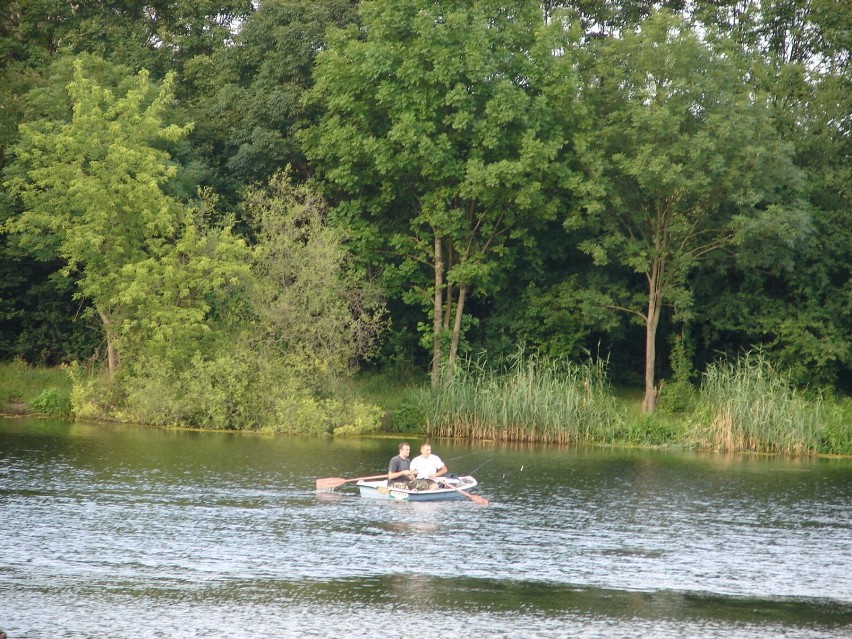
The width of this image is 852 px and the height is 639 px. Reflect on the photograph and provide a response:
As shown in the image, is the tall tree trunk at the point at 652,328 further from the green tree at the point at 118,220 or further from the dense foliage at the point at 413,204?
the green tree at the point at 118,220

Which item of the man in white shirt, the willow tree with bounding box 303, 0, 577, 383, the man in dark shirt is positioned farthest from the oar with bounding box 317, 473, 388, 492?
the willow tree with bounding box 303, 0, 577, 383

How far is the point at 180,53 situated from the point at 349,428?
19.3 metres

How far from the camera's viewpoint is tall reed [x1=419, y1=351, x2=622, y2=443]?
3622 centimetres

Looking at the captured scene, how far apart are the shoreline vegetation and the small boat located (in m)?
10.1

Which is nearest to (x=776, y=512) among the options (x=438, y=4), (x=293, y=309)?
(x=293, y=309)

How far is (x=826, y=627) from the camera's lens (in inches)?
622

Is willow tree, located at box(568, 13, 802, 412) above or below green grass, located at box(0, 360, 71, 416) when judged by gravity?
above

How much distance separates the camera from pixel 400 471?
2706cm

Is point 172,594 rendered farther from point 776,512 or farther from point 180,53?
point 180,53

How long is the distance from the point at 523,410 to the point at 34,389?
1758cm

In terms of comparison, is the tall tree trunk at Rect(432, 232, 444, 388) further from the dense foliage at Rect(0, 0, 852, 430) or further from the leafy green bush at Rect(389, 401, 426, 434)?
the leafy green bush at Rect(389, 401, 426, 434)

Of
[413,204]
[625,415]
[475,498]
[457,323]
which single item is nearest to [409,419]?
[457,323]

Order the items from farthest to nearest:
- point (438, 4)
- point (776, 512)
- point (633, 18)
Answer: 1. point (633, 18)
2. point (438, 4)
3. point (776, 512)

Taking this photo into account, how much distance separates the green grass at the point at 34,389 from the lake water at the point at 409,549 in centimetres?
778
